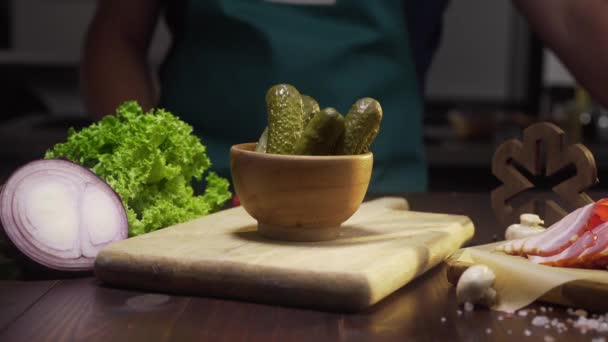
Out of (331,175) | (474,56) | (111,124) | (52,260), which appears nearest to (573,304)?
(331,175)

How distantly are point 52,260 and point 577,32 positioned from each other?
52.6 inches

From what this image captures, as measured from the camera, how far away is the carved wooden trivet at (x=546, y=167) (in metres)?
1.33

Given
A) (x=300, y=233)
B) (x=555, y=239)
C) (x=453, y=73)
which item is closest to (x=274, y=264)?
(x=300, y=233)

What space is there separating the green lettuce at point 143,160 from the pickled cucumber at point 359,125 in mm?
314

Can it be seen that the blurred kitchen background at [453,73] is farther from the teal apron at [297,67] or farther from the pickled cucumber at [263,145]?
the pickled cucumber at [263,145]

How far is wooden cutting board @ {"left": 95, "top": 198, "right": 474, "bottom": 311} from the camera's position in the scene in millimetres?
996

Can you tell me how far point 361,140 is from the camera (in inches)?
47.6

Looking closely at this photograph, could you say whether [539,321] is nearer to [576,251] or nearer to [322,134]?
[576,251]

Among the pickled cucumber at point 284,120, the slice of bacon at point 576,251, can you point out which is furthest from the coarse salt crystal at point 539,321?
the pickled cucumber at point 284,120

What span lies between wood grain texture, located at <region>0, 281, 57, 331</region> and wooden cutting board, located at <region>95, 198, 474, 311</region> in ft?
0.25

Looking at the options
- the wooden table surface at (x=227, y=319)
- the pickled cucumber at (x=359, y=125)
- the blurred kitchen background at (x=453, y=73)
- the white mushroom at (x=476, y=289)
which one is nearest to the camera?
the wooden table surface at (x=227, y=319)

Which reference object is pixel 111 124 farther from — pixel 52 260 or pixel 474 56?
pixel 474 56

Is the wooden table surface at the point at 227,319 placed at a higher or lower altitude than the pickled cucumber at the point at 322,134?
lower

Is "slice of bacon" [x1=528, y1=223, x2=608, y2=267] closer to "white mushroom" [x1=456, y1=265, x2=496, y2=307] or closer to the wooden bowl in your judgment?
"white mushroom" [x1=456, y1=265, x2=496, y2=307]
